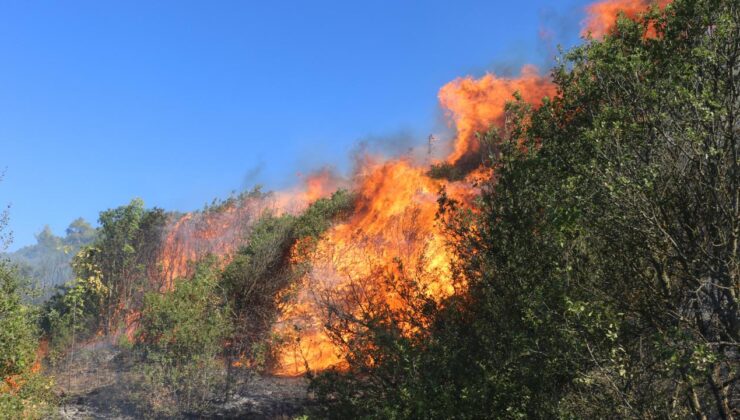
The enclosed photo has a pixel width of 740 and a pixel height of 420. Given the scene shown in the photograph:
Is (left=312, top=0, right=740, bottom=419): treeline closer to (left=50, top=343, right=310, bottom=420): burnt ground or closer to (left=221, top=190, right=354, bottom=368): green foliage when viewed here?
(left=50, top=343, right=310, bottom=420): burnt ground

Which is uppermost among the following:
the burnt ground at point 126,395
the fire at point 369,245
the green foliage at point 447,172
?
the green foliage at point 447,172

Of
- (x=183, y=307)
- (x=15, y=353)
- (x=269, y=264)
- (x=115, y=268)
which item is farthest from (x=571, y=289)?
(x=115, y=268)

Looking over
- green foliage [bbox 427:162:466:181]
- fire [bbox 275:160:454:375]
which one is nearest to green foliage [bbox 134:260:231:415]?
fire [bbox 275:160:454:375]

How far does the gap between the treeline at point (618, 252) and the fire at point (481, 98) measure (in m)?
27.2

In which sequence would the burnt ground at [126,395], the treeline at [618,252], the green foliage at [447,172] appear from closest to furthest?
the treeline at [618,252]
the burnt ground at [126,395]
the green foliage at [447,172]

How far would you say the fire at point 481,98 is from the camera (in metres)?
41.8

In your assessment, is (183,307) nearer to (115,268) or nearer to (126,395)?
(126,395)

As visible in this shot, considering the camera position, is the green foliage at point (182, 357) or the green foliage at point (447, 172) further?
the green foliage at point (447, 172)

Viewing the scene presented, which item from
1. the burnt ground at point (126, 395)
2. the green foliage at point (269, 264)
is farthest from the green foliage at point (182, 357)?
the green foliage at point (269, 264)

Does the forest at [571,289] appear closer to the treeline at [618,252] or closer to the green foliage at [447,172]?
the treeline at [618,252]

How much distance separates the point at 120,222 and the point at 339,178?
27.6 m

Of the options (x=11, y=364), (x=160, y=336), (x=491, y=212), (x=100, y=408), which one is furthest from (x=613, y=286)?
(x=100, y=408)

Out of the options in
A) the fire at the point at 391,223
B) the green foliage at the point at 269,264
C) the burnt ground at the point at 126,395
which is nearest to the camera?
the burnt ground at the point at 126,395

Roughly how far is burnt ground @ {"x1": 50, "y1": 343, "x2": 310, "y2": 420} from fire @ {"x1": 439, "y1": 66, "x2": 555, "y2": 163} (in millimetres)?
24226
